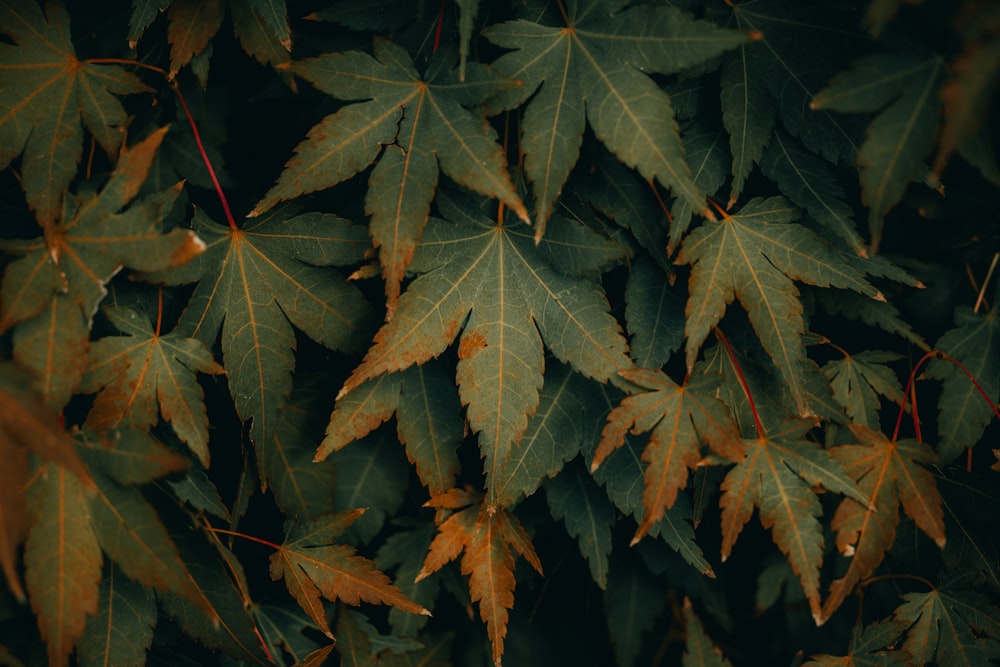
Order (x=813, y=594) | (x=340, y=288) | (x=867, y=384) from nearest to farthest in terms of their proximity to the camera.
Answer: (x=813, y=594) → (x=340, y=288) → (x=867, y=384)

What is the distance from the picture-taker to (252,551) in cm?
153

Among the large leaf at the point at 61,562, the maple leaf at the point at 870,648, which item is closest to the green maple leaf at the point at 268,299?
the large leaf at the point at 61,562

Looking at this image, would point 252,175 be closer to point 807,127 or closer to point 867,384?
point 807,127

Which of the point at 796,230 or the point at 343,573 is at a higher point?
the point at 796,230

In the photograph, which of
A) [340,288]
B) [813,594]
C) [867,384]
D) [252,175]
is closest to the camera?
[813,594]

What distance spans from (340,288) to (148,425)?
1.25 feet

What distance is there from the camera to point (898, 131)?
0.91m

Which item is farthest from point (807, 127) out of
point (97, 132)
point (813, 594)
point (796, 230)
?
point (97, 132)

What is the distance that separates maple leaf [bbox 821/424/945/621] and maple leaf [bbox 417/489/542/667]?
526 mm

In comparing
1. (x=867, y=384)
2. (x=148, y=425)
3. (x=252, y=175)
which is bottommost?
(x=867, y=384)

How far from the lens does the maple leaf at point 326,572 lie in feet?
4.06

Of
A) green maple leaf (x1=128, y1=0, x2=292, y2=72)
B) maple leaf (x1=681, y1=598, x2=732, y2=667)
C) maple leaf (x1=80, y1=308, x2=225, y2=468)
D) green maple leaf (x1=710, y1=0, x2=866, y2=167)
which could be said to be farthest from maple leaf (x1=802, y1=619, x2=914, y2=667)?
green maple leaf (x1=128, y1=0, x2=292, y2=72)

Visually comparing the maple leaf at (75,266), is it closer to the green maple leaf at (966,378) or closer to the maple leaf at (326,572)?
the maple leaf at (326,572)

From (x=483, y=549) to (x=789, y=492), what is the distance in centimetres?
54
